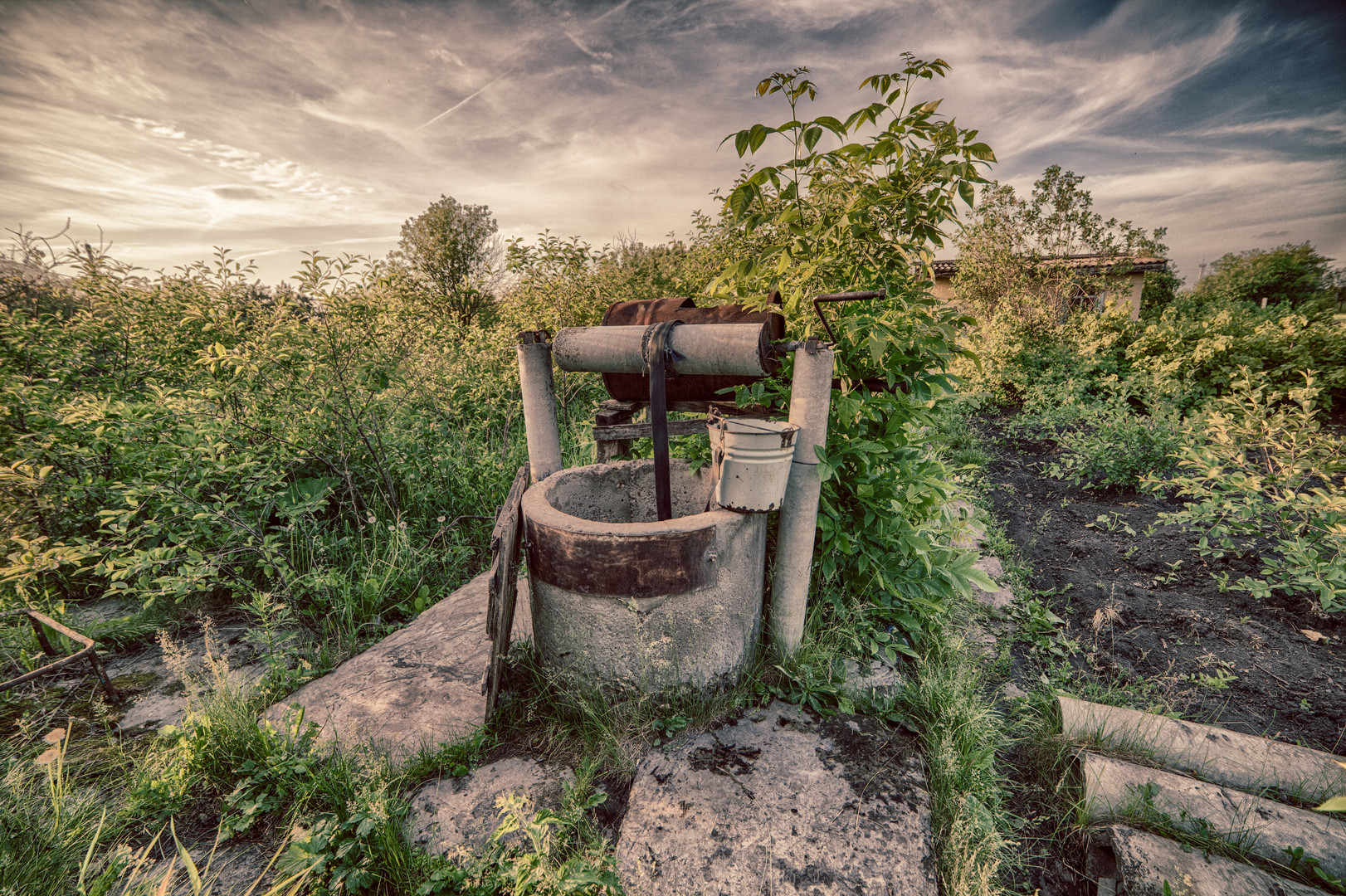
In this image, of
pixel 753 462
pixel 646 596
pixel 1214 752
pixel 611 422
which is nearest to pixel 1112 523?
pixel 1214 752

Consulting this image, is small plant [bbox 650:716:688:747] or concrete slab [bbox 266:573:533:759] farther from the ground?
small plant [bbox 650:716:688:747]

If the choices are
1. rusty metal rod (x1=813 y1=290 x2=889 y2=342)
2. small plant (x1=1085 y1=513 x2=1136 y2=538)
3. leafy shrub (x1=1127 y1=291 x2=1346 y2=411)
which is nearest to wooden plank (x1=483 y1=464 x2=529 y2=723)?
rusty metal rod (x1=813 y1=290 x2=889 y2=342)

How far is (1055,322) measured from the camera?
962cm

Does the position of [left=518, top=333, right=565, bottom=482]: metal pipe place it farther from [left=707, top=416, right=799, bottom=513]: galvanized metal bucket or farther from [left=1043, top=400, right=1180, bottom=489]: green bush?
[left=1043, top=400, right=1180, bottom=489]: green bush

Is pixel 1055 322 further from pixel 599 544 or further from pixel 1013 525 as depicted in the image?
pixel 599 544

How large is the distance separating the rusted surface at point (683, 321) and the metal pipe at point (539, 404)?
0.37 meters

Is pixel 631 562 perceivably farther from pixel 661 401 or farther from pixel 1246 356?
pixel 1246 356

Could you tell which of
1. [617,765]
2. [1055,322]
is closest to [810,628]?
[617,765]

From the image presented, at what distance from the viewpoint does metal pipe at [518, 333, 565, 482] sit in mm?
2885

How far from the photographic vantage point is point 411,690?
258cm

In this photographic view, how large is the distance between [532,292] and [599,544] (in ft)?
15.7

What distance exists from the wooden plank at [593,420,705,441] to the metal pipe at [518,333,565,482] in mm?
283

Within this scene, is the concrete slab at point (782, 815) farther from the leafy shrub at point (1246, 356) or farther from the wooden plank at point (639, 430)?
the leafy shrub at point (1246, 356)

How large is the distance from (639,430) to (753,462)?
3.36 ft
